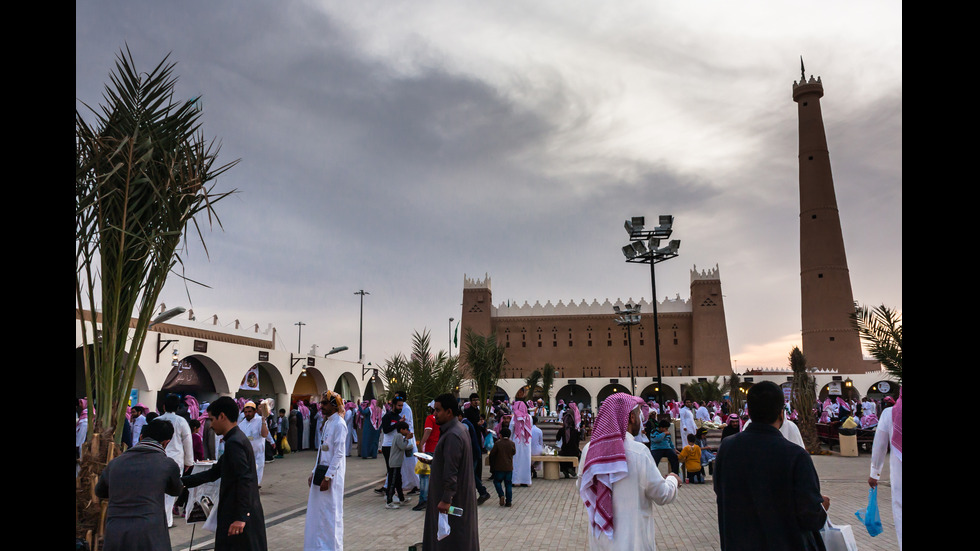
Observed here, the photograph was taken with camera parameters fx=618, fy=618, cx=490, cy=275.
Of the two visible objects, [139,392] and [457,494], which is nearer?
[457,494]

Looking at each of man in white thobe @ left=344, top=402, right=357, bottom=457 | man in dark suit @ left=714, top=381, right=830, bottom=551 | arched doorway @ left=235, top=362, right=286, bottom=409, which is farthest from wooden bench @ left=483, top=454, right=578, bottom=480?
arched doorway @ left=235, top=362, right=286, bottom=409

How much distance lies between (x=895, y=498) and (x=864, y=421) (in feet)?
52.5

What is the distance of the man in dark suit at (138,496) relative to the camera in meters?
3.44

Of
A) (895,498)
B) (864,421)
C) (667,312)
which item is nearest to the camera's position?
(895,498)

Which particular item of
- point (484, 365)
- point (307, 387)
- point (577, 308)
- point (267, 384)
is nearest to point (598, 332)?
point (577, 308)

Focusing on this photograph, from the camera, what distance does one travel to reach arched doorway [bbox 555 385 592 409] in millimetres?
49237

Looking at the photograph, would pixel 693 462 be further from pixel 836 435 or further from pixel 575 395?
pixel 575 395

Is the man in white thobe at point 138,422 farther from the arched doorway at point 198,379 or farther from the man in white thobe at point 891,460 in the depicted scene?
the man in white thobe at point 891,460

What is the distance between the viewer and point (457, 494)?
4.60m

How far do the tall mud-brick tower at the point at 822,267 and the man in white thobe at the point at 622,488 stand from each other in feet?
145

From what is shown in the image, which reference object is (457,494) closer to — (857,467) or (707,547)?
(707,547)

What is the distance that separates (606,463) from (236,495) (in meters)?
2.34

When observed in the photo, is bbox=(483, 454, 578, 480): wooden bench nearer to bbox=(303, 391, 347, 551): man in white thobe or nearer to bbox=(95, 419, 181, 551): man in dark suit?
bbox=(303, 391, 347, 551): man in white thobe
